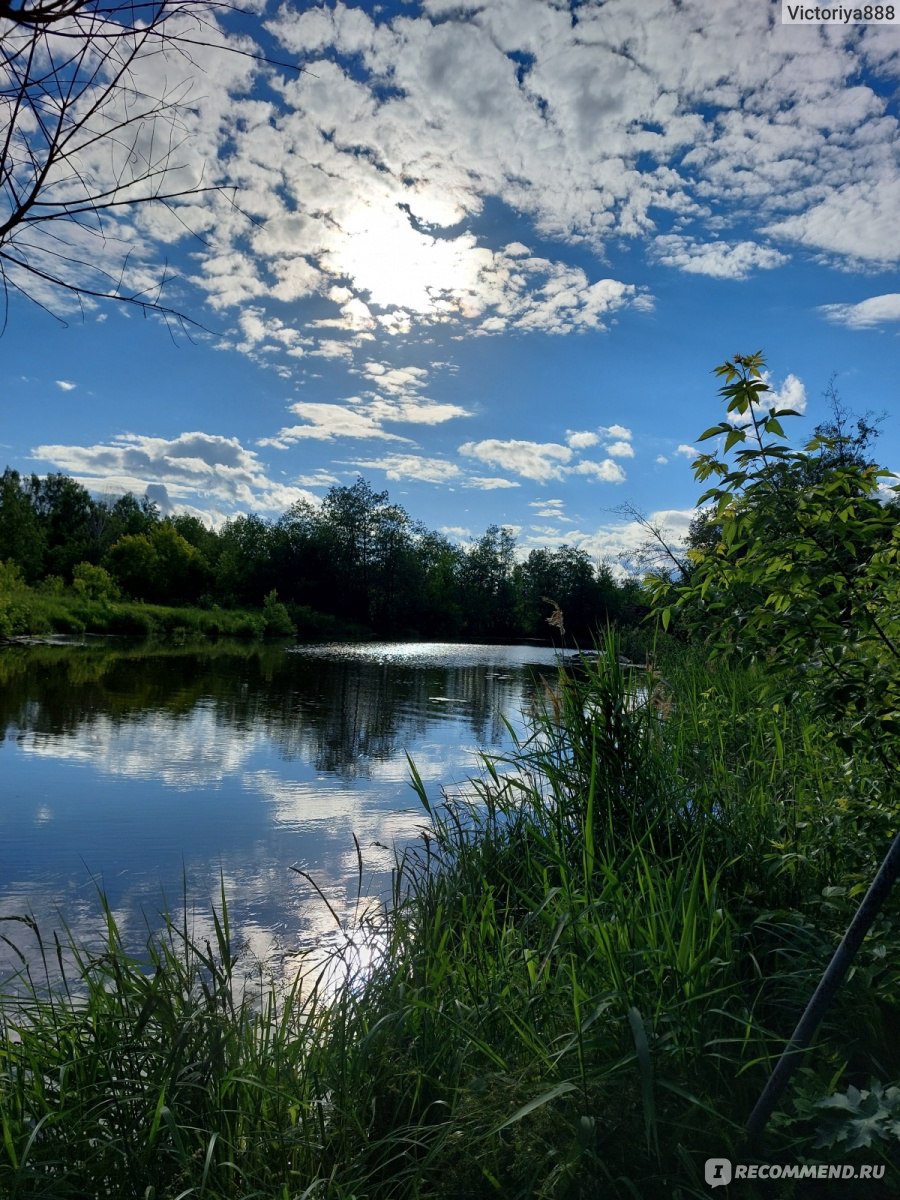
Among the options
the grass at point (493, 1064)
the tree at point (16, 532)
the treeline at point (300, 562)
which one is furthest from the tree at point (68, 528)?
the grass at point (493, 1064)

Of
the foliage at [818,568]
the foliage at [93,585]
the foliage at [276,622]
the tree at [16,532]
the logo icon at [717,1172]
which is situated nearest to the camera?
the logo icon at [717,1172]

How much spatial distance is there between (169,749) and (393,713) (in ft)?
18.6

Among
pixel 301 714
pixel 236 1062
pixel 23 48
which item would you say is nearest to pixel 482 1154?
pixel 236 1062

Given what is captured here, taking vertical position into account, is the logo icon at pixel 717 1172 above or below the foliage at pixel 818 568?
below

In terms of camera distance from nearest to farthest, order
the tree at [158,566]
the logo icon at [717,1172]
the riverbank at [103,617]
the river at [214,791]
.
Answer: the logo icon at [717,1172] → the river at [214,791] → the riverbank at [103,617] → the tree at [158,566]

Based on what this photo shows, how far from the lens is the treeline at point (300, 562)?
173 feet

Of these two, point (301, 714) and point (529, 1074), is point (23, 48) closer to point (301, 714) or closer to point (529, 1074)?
point (529, 1074)

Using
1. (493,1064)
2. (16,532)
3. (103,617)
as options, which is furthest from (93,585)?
(493,1064)

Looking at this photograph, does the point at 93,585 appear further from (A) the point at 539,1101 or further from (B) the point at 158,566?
(A) the point at 539,1101

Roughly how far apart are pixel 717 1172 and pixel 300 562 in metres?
63.8

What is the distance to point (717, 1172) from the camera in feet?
5.97

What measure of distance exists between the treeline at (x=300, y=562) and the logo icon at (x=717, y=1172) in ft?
155

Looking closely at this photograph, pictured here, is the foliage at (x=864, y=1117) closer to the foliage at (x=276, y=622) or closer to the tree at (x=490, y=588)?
the foliage at (x=276, y=622)

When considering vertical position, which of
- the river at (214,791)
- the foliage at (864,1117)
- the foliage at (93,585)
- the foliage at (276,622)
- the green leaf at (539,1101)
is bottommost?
the river at (214,791)
